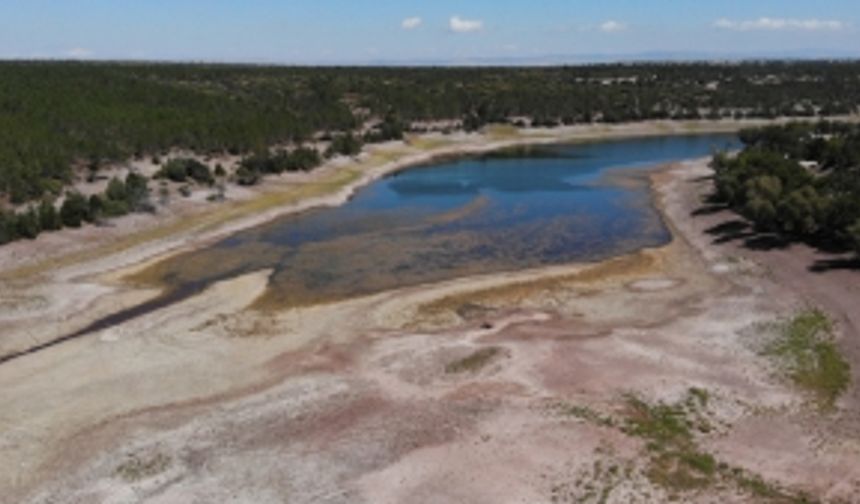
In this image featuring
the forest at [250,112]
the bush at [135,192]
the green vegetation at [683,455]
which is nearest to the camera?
the green vegetation at [683,455]

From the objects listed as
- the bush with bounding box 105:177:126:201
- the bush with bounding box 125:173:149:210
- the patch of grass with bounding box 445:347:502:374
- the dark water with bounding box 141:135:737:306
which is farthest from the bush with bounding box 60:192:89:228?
the patch of grass with bounding box 445:347:502:374

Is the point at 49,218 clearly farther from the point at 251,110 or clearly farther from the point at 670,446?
the point at 251,110

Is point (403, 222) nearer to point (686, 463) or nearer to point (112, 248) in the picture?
point (112, 248)

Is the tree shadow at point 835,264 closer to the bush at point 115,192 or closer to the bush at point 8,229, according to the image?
the bush at point 115,192

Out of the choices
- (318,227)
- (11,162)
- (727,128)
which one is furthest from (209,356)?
(727,128)

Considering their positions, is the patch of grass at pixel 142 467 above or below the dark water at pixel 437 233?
below

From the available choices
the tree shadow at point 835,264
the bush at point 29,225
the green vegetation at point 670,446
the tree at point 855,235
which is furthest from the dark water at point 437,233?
the green vegetation at point 670,446

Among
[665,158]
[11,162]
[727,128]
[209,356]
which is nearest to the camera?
[209,356]
